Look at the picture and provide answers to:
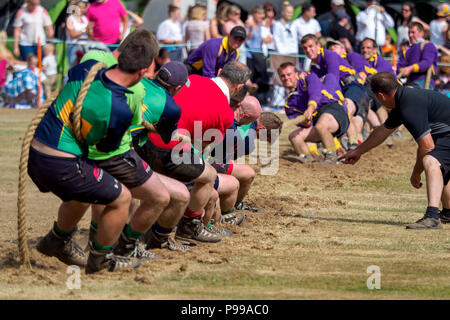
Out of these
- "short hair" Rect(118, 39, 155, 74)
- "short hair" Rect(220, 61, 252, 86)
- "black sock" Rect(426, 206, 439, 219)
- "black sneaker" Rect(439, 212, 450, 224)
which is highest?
"short hair" Rect(118, 39, 155, 74)

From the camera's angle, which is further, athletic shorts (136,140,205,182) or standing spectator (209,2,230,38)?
standing spectator (209,2,230,38)

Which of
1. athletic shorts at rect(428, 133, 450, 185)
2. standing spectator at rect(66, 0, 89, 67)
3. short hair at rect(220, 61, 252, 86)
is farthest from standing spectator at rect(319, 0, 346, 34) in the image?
short hair at rect(220, 61, 252, 86)

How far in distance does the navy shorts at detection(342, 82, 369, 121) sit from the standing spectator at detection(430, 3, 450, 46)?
504cm

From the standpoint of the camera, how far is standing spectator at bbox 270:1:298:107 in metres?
17.1

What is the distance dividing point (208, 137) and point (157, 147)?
535 millimetres

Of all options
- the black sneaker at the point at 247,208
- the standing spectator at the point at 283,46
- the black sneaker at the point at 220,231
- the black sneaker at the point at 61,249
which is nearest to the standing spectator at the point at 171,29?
the standing spectator at the point at 283,46

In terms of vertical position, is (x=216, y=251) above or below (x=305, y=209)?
above

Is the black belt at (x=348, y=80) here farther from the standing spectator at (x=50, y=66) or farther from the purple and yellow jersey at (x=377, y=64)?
the standing spectator at (x=50, y=66)

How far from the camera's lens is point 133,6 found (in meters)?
18.2

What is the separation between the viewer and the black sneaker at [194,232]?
6840mm

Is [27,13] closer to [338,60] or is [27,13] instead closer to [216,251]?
[338,60]

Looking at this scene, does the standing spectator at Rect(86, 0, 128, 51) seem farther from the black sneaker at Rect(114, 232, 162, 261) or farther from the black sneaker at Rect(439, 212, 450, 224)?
the black sneaker at Rect(114, 232, 162, 261)

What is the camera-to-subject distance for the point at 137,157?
5.67 m
